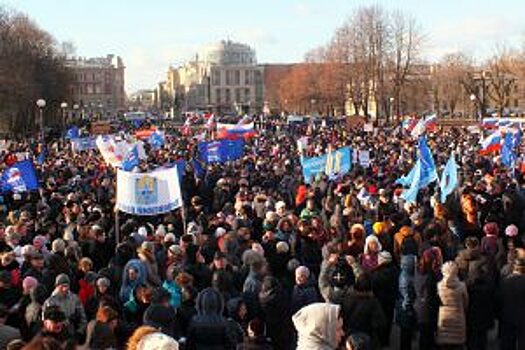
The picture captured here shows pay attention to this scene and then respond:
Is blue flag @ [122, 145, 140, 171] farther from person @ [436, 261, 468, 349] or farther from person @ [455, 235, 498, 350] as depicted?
person @ [436, 261, 468, 349]

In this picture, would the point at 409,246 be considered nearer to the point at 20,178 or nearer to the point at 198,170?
the point at 20,178

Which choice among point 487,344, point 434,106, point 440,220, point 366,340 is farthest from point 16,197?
point 434,106

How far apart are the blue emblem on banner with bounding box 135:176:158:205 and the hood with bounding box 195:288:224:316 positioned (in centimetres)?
501

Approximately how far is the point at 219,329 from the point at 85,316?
1.72m

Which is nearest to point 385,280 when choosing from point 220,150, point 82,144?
point 220,150

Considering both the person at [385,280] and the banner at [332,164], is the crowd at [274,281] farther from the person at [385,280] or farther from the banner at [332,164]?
the banner at [332,164]

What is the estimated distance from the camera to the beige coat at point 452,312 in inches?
351

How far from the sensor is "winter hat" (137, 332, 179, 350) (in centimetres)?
550

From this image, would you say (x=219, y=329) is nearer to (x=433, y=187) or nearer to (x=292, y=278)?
(x=292, y=278)

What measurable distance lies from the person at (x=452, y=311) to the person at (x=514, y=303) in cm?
49

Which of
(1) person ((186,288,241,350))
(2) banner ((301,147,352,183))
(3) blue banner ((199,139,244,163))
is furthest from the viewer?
(3) blue banner ((199,139,244,163))

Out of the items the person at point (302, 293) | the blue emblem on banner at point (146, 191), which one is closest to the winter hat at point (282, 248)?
the person at point (302, 293)

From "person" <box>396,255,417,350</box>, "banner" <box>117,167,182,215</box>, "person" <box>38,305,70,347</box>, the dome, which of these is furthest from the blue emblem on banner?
the dome

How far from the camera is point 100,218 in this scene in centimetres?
1412
